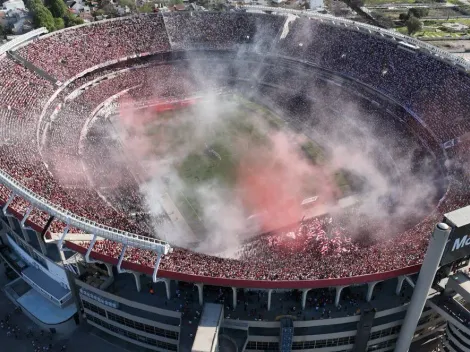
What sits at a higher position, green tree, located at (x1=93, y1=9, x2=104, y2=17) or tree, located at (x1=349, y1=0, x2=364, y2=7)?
green tree, located at (x1=93, y1=9, x2=104, y2=17)

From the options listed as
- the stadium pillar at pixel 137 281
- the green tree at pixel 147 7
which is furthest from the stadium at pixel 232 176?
the green tree at pixel 147 7

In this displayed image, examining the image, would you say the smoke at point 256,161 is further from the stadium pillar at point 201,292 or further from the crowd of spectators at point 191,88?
the stadium pillar at point 201,292

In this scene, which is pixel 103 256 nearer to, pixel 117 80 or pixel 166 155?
pixel 166 155

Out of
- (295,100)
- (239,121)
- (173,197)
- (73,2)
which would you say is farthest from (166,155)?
(73,2)

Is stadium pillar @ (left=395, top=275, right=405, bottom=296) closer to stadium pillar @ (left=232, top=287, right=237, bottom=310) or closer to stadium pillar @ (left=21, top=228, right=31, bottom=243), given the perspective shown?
stadium pillar @ (left=232, top=287, right=237, bottom=310)

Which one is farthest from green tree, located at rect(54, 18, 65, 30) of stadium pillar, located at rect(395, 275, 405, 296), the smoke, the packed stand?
stadium pillar, located at rect(395, 275, 405, 296)

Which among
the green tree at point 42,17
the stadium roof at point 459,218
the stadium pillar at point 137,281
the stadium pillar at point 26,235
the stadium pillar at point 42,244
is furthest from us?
the green tree at point 42,17
